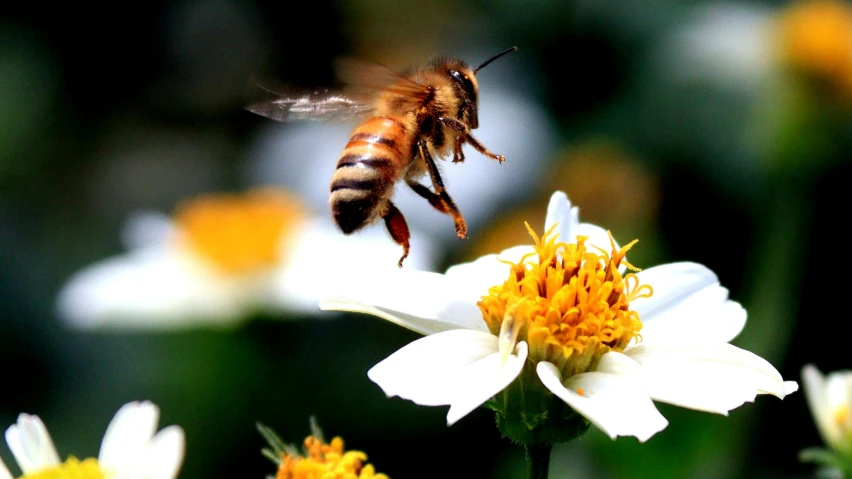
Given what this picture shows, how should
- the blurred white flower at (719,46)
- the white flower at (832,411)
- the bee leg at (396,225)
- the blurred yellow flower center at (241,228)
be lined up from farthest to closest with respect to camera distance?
the blurred white flower at (719,46), the blurred yellow flower center at (241,228), the bee leg at (396,225), the white flower at (832,411)

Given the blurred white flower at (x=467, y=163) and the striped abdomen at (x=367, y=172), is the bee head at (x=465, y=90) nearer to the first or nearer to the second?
the striped abdomen at (x=367, y=172)

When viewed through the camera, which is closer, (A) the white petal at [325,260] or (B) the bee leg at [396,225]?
(B) the bee leg at [396,225]

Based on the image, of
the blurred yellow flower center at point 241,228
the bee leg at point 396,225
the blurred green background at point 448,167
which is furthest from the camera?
the blurred yellow flower center at point 241,228

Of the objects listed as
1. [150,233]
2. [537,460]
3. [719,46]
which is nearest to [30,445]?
[537,460]

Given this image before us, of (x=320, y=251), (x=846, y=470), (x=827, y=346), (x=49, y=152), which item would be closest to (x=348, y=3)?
(x=49, y=152)

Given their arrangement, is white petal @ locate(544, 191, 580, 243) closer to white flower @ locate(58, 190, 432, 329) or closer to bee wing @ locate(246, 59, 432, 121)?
bee wing @ locate(246, 59, 432, 121)

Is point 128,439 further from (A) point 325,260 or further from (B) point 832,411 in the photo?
(A) point 325,260

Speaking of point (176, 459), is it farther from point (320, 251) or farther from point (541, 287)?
point (320, 251)

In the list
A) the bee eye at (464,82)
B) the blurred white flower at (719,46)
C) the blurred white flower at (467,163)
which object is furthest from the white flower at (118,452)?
the blurred white flower at (719,46)
